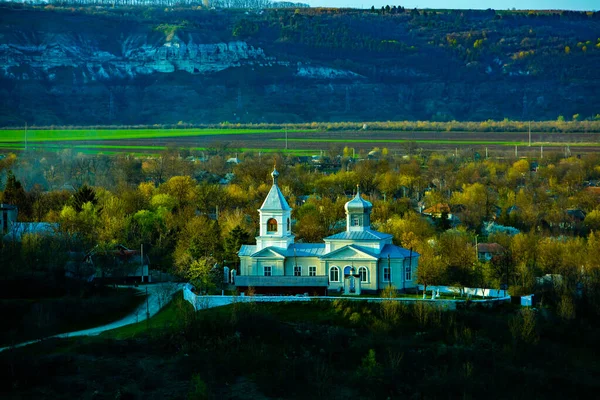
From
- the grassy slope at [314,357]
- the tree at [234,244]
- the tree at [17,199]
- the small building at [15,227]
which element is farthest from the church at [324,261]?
the tree at [17,199]

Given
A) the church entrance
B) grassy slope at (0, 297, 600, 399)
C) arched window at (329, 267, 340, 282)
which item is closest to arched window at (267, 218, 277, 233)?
arched window at (329, 267, 340, 282)

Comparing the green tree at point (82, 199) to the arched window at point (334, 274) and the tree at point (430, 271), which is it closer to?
the arched window at point (334, 274)

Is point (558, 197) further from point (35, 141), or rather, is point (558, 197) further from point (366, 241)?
point (35, 141)

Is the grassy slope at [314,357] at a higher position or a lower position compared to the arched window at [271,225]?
lower

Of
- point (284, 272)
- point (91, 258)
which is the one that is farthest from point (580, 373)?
point (91, 258)

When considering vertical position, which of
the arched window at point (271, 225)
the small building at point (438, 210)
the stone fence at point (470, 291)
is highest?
the small building at point (438, 210)

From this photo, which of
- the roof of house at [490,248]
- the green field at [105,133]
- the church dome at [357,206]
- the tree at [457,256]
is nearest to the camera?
the tree at [457,256]

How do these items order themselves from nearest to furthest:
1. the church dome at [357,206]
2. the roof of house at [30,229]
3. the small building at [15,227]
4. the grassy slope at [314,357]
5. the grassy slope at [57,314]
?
the grassy slope at [314,357], the grassy slope at [57,314], the church dome at [357,206], the small building at [15,227], the roof of house at [30,229]
